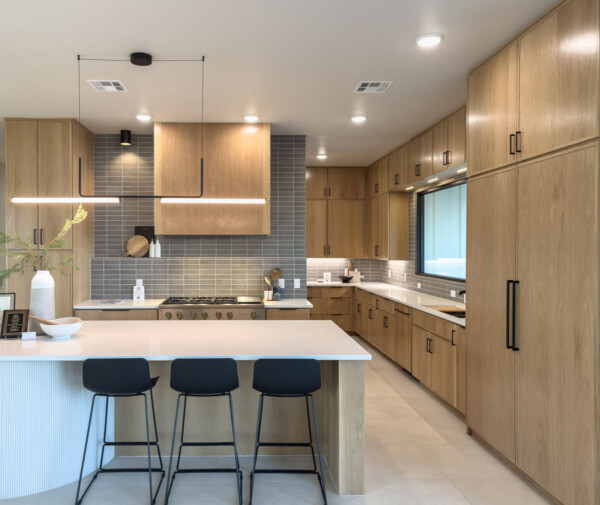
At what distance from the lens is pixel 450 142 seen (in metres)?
4.81

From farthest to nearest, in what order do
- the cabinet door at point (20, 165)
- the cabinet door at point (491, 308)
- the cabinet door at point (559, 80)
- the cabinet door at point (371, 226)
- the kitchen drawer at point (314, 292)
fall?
the kitchen drawer at point (314, 292), the cabinet door at point (371, 226), the cabinet door at point (20, 165), the cabinet door at point (491, 308), the cabinet door at point (559, 80)

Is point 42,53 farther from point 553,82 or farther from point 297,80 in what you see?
point 553,82

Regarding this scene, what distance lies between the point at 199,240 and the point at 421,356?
2.86 meters

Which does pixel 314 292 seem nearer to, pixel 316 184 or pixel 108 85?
pixel 316 184

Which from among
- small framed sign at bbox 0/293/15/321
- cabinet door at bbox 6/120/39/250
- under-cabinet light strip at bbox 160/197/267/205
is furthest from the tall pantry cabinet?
small framed sign at bbox 0/293/15/321

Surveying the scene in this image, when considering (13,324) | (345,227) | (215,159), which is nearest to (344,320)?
(345,227)

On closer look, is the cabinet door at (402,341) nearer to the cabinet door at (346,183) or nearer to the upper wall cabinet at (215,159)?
the upper wall cabinet at (215,159)

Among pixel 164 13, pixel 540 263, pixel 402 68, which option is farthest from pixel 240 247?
pixel 540 263

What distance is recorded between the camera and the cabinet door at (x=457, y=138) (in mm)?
4504

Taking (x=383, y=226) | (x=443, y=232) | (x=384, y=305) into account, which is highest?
(x=383, y=226)

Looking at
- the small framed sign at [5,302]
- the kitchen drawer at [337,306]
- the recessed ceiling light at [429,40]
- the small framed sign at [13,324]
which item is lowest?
the kitchen drawer at [337,306]

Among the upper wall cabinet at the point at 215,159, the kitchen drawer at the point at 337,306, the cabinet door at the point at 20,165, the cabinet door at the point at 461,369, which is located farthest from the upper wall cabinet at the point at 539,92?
the kitchen drawer at the point at 337,306

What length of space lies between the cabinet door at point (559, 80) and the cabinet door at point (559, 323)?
12 cm

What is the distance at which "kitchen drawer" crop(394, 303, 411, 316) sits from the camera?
18.7 ft
